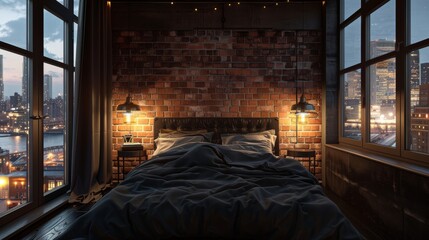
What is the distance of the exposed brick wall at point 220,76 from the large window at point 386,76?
53cm

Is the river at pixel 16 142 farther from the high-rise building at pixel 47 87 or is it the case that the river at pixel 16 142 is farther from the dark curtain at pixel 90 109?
the high-rise building at pixel 47 87

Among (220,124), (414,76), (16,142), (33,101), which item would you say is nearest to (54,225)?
(16,142)

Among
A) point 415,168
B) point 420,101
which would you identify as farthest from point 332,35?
point 415,168

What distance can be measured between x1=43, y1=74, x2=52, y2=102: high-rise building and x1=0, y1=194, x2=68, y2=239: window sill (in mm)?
1236

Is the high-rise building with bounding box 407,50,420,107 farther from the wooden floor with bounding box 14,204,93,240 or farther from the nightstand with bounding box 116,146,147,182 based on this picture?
the wooden floor with bounding box 14,204,93,240

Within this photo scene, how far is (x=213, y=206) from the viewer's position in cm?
171

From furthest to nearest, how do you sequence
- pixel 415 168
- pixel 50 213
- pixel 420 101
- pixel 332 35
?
pixel 332 35, pixel 50 213, pixel 420 101, pixel 415 168

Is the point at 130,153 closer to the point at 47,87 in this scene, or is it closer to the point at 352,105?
the point at 47,87

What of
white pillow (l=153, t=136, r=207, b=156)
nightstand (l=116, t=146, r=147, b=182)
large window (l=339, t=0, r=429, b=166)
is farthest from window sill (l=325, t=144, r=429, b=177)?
nightstand (l=116, t=146, r=147, b=182)

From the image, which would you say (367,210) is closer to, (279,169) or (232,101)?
(279,169)

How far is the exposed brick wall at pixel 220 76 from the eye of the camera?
4.45 m

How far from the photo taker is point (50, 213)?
3.20 meters

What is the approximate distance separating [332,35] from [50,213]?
4.43 metres

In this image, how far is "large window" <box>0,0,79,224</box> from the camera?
289 cm
